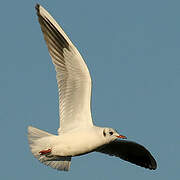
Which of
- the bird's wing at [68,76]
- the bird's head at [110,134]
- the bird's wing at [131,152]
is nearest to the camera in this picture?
the bird's head at [110,134]

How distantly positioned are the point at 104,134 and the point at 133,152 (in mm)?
2389

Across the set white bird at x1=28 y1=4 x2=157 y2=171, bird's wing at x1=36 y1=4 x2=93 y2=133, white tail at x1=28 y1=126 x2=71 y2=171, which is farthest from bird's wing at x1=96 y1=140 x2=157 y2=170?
bird's wing at x1=36 y1=4 x2=93 y2=133

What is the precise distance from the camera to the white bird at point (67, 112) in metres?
9.78

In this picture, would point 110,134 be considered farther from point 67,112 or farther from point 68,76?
point 68,76

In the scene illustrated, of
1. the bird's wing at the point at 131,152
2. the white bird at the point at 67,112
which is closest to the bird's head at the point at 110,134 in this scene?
the white bird at the point at 67,112

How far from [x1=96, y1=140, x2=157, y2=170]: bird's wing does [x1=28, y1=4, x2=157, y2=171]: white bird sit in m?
1.64

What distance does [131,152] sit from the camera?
1202cm

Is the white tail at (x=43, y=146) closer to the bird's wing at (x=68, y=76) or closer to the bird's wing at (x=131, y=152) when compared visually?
the bird's wing at (x=68, y=76)

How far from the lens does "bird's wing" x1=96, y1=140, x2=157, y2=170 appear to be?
1177 cm

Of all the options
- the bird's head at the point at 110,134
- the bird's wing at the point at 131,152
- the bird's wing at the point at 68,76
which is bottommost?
the bird's wing at the point at 131,152

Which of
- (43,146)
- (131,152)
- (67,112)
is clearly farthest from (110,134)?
(131,152)

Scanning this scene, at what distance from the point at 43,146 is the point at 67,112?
30.6 inches

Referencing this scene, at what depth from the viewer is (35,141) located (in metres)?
10.1

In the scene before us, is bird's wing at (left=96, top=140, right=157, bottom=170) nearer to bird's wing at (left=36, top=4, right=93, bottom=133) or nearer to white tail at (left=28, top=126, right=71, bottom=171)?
white tail at (left=28, top=126, right=71, bottom=171)
